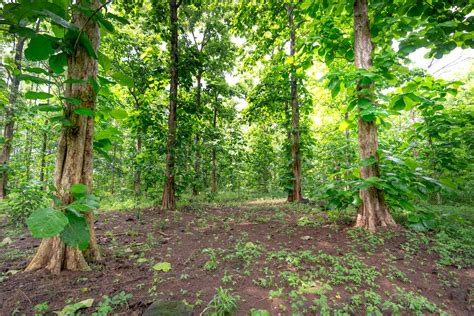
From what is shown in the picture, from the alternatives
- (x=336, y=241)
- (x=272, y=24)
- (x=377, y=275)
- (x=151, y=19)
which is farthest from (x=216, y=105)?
(x=377, y=275)

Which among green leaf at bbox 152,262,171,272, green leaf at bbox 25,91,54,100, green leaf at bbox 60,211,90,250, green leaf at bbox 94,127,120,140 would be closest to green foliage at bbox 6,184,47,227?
green leaf at bbox 152,262,171,272

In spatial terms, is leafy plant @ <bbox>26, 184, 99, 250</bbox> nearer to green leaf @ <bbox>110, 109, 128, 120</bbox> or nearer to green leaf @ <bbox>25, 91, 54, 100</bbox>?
green leaf @ <bbox>25, 91, 54, 100</bbox>

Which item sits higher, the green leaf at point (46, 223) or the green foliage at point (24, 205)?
the green leaf at point (46, 223)

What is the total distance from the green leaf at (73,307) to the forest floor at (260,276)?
0.05 m

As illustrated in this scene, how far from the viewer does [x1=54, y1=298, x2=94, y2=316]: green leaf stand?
1.67 metres

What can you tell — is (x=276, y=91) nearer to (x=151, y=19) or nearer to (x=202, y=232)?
(x=151, y=19)

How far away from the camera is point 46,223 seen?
0.79 m

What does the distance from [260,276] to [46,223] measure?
2.12 m

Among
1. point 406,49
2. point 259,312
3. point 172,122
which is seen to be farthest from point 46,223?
point 172,122

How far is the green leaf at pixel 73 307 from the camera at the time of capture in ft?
5.47

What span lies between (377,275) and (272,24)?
6975mm

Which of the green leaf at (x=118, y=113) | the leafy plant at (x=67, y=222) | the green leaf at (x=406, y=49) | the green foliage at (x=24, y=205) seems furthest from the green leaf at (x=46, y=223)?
the green foliage at (x=24, y=205)

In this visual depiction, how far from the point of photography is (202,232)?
4156 millimetres

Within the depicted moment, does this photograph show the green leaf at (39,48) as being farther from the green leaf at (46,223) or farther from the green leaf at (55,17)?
the green leaf at (46,223)
